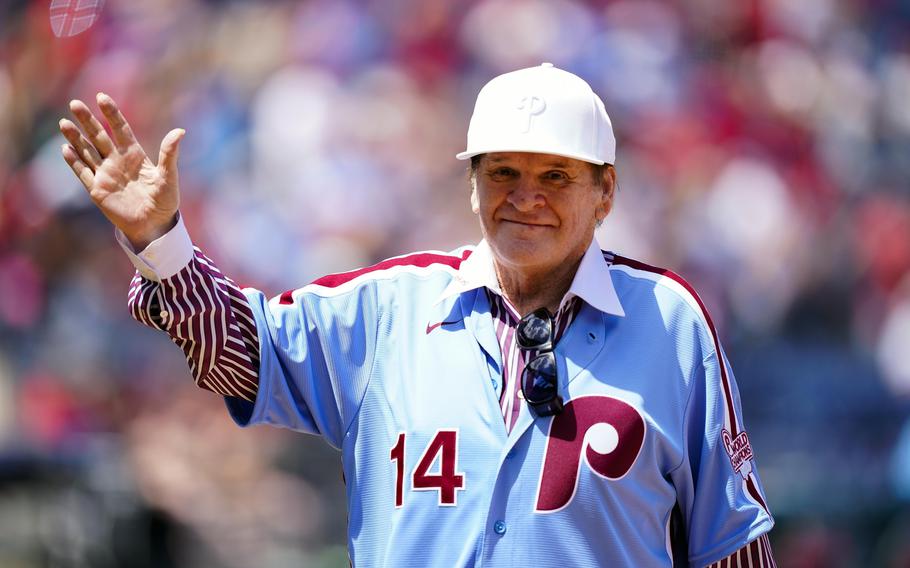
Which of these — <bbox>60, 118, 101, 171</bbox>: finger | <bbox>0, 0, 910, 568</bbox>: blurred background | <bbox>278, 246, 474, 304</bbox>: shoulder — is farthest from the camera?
<bbox>0, 0, 910, 568</bbox>: blurred background

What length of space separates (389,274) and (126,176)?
2.08 feet

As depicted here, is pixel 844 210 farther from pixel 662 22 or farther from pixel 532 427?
pixel 532 427

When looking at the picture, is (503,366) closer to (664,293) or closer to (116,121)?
(664,293)

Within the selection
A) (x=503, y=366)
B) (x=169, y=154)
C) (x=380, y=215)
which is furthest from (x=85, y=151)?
(x=380, y=215)

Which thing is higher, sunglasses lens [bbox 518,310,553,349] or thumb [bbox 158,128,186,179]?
thumb [bbox 158,128,186,179]

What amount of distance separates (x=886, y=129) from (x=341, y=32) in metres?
3.30

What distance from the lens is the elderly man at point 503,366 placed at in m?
2.71

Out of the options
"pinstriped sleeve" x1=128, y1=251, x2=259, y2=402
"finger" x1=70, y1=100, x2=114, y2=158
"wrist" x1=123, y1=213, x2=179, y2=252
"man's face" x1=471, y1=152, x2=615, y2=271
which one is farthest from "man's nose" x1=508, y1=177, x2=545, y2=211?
"finger" x1=70, y1=100, x2=114, y2=158

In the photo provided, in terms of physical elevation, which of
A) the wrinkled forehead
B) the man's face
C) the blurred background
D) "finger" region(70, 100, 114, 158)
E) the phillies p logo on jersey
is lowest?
the phillies p logo on jersey

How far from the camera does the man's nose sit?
285 centimetres

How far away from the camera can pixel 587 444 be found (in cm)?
273

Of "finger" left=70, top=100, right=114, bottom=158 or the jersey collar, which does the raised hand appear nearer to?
"finger" left=70, top=100, right=114, bottom=158

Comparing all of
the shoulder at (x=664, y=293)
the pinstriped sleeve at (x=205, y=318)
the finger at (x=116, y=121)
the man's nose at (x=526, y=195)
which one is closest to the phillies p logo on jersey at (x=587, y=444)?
the shoulder at (x=664, y=293)

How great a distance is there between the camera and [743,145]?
746 centimetres
